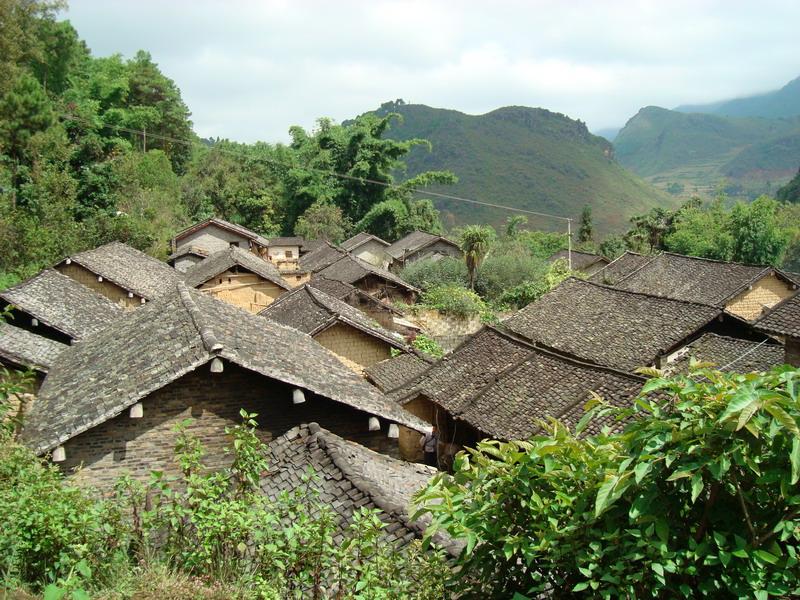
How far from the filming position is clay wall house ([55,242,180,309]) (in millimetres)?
27938

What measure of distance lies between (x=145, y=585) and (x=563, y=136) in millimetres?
139466

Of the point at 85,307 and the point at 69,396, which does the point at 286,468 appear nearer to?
the point at 69,396

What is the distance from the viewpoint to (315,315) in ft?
76.7

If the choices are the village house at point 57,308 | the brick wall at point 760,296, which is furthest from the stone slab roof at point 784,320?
the village house at point 57,308

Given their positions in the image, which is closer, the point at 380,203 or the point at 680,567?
the point at 680,567

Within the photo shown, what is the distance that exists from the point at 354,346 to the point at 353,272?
71.2 ft

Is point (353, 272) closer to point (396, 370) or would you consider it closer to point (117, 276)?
point (117, 276)

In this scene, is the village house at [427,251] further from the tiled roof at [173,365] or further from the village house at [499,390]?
the tiled roof at [173,365]

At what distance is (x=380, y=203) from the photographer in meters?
67.6

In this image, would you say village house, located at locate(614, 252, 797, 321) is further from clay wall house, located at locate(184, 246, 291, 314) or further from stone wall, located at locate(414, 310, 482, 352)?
clay wall house, located at locate(184, 246, 291, 314)

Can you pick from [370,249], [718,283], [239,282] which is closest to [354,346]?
[239,282]

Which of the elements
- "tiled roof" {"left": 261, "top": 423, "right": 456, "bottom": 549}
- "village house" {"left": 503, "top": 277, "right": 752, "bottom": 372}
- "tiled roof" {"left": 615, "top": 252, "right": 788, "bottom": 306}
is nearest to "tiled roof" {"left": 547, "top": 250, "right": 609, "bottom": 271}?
"tiled roof" {"left": 615, "top": 252, "right": 788, "bottom": 306}

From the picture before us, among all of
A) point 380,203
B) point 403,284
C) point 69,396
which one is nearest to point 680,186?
point 380,203

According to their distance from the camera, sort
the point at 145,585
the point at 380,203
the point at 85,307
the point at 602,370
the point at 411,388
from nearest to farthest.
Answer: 1. the point at 145,585
2. the point at 602,370
3. the point at 411,388
4. the point at 85,307
5. the point at 380,203
